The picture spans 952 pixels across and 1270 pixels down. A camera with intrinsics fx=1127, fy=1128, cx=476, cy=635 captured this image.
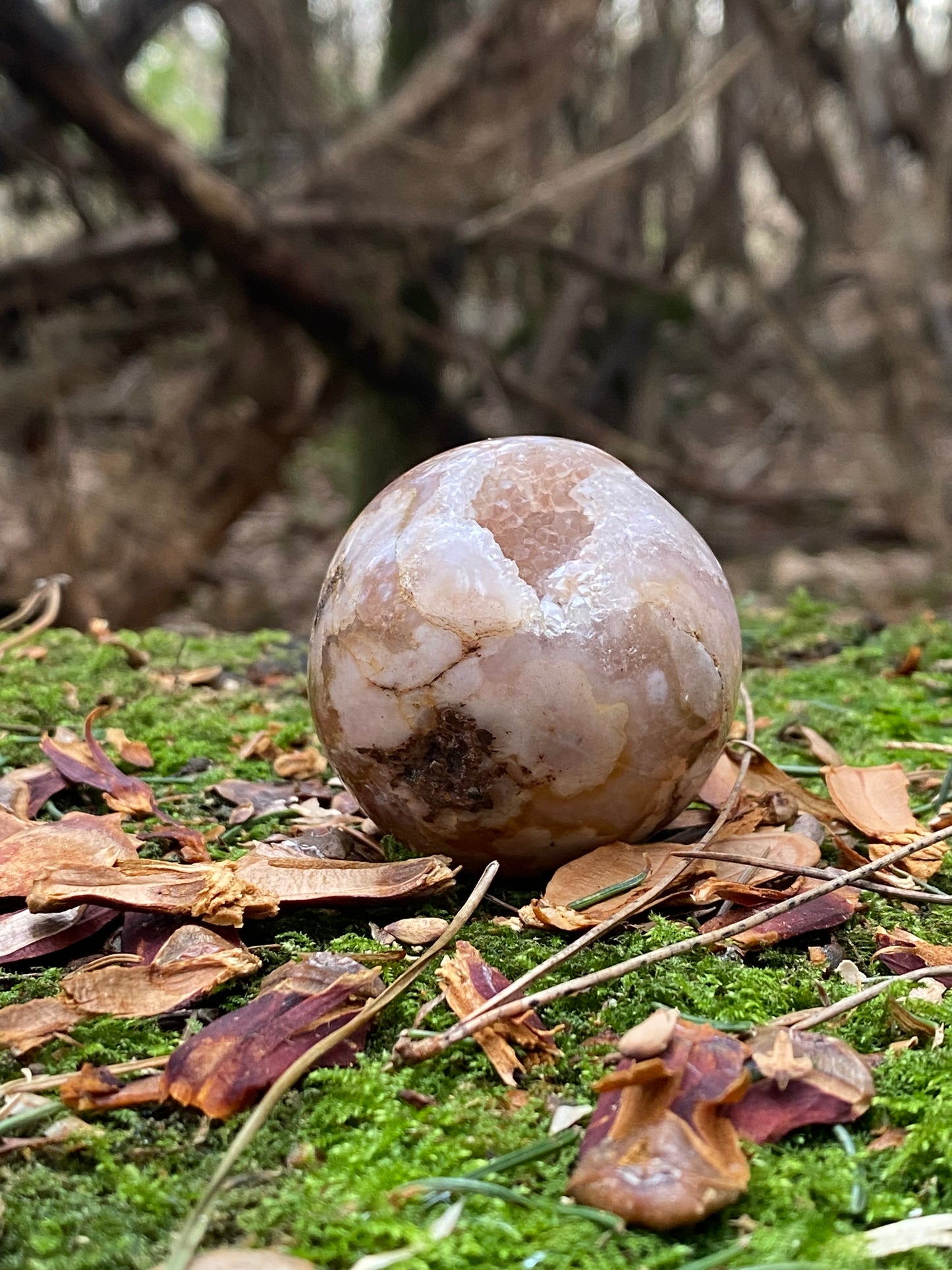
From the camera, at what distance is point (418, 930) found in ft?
5.28

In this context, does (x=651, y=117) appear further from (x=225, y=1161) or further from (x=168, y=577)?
(x=225, y=1161)

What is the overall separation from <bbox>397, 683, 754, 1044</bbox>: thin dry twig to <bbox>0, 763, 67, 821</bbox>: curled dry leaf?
1.10m

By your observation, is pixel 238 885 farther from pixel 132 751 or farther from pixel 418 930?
pixel 132 751

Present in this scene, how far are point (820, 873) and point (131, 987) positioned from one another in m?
0.98

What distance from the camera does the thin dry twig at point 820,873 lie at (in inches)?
66.0

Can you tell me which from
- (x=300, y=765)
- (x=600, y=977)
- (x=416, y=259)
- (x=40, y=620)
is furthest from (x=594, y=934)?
(x=416, y=259)

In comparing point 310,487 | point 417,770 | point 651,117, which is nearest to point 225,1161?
point 417,770

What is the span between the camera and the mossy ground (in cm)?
104

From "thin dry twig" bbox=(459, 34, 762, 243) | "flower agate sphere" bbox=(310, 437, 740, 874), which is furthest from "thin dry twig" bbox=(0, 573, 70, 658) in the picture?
"thin dry twig" bbox=(459, 34, 762, 243)

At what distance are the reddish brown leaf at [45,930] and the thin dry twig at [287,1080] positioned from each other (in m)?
0.47

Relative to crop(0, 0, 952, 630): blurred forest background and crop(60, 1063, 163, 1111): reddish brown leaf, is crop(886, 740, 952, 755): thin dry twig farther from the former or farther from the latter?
crop(0, 0, 952, 630): blurred forest background

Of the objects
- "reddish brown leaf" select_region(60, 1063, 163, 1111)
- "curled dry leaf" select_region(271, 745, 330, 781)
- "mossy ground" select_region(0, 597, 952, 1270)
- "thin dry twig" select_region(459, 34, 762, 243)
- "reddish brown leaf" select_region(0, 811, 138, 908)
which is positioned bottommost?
"curled dry leaf" select_region(271, 745, 330, 781)

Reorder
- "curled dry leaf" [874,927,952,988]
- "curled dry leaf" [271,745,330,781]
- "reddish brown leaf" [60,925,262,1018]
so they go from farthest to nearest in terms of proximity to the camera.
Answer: "curled dry leaf" [271,745,330,781] → "curled dry leaf" [874,927,952,988] → "reddish brown leaf" [60,925,262,1018]

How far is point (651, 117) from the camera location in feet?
25.1
